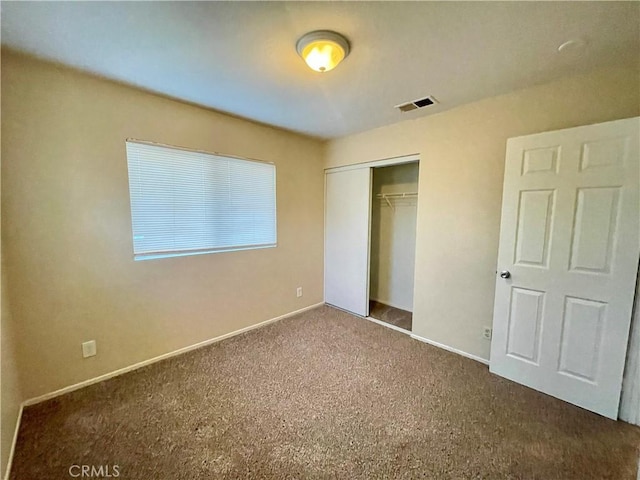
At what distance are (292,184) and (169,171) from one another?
145 centimetres

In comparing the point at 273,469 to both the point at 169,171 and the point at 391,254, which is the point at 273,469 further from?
the point at 391,254

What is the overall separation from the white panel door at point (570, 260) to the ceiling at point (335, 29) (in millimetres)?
570

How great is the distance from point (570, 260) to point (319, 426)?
2133mm

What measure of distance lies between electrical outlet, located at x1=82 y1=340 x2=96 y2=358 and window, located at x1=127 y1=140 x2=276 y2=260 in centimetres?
75

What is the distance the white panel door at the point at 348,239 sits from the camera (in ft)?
11.4

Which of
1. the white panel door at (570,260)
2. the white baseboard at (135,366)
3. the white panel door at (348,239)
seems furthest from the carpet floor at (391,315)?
the white baseboard at (135,366)

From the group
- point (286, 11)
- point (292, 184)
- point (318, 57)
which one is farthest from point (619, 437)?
point (292, 184)

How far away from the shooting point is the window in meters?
2.33

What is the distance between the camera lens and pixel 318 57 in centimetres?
162

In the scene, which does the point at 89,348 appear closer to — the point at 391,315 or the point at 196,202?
the point at 196,202

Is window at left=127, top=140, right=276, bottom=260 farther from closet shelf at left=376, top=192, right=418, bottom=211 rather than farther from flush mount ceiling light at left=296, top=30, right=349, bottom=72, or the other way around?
closet shelf at left=376, top=192, right=418, bottom=211

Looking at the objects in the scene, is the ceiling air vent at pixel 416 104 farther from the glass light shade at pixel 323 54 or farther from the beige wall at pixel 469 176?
the glass light shade at pixel 323 54

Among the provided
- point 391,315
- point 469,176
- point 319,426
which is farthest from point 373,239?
point 319,426

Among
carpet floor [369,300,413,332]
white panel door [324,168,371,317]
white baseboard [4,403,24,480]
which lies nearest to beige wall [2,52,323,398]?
white baseboard [4,403,24,480]
